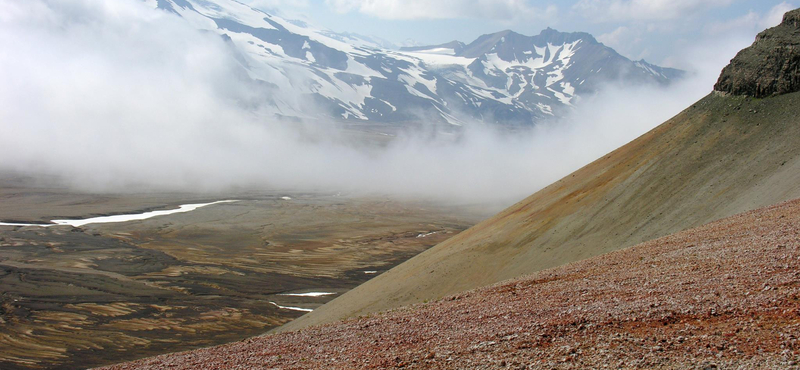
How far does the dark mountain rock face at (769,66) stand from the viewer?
4328 cm

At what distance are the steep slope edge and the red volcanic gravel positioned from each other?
9.77 meters

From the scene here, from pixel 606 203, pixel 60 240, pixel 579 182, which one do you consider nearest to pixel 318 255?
pixel 60 240

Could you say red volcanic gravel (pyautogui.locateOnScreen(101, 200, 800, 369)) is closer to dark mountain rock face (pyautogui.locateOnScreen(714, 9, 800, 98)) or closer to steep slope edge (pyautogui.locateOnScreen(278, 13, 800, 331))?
steep slope edge (pyautogui.locateOnScreen(278, 13, 800, 331))

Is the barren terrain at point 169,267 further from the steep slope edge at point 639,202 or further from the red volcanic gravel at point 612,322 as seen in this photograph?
the red volcanic gravel at point 612,322

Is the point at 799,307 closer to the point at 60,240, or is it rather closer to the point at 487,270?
the point at 487,270

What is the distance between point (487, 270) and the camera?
3844 cm

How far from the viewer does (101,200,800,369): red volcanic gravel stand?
12461 millimetres

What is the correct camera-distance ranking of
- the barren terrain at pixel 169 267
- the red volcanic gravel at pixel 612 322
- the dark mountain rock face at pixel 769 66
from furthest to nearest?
the barren terrain at pixel 169 267, the dark mountain rock face at pixel 769 66, the red volcanic gravel at pixel 612 322

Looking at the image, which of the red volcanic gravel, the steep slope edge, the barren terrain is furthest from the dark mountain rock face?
the barren terrain

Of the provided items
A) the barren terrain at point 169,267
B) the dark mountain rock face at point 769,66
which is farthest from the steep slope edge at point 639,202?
the barren terrain at point 169,267

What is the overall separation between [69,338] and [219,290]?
19.4m

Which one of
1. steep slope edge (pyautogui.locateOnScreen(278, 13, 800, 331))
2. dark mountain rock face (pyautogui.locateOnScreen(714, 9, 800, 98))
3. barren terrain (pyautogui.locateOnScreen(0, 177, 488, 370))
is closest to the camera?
steep slope edge (pyautogui.locateOnScreen(278, 13, 800, 331))

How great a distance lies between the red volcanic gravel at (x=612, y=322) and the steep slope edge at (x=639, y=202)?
385 inches

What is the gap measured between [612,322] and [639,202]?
85.7ft
